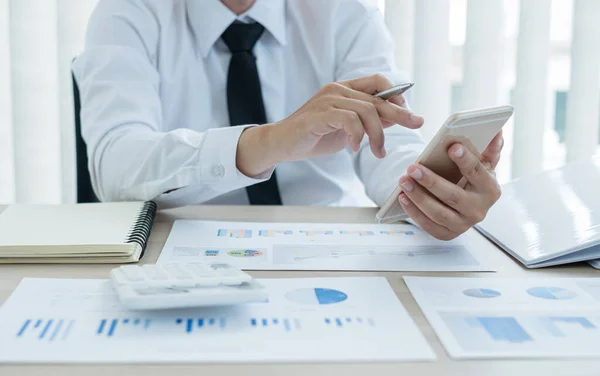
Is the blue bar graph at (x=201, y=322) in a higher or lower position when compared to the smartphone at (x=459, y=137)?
lower

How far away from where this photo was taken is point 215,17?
124cm

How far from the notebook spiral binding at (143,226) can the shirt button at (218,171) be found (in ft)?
0.33

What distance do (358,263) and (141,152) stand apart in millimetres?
454

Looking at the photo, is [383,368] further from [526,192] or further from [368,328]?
[526,192]

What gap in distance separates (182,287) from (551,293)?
376 mm

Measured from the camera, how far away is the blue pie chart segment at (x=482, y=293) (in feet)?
2.13

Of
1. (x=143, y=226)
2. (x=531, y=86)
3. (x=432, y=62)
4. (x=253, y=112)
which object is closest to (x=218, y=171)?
(x=143, y=226)

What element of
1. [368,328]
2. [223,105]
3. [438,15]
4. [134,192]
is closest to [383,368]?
[368,328]

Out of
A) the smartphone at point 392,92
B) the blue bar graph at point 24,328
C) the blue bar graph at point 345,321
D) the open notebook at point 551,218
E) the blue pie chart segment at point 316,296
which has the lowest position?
the blue bar graph at point 345,321

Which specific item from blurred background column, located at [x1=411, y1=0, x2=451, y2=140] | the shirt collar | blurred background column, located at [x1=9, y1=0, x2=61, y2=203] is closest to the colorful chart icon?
the shirt collar

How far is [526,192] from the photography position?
1.00m

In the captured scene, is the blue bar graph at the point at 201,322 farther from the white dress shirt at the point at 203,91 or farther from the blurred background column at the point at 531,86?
the blurred background column at the point at 531,86

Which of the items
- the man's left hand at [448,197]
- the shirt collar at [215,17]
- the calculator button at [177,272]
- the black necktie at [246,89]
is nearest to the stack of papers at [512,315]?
the man's left hand at [448,197]

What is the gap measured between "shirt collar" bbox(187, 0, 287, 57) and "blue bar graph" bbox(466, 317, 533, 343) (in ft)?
2.76
